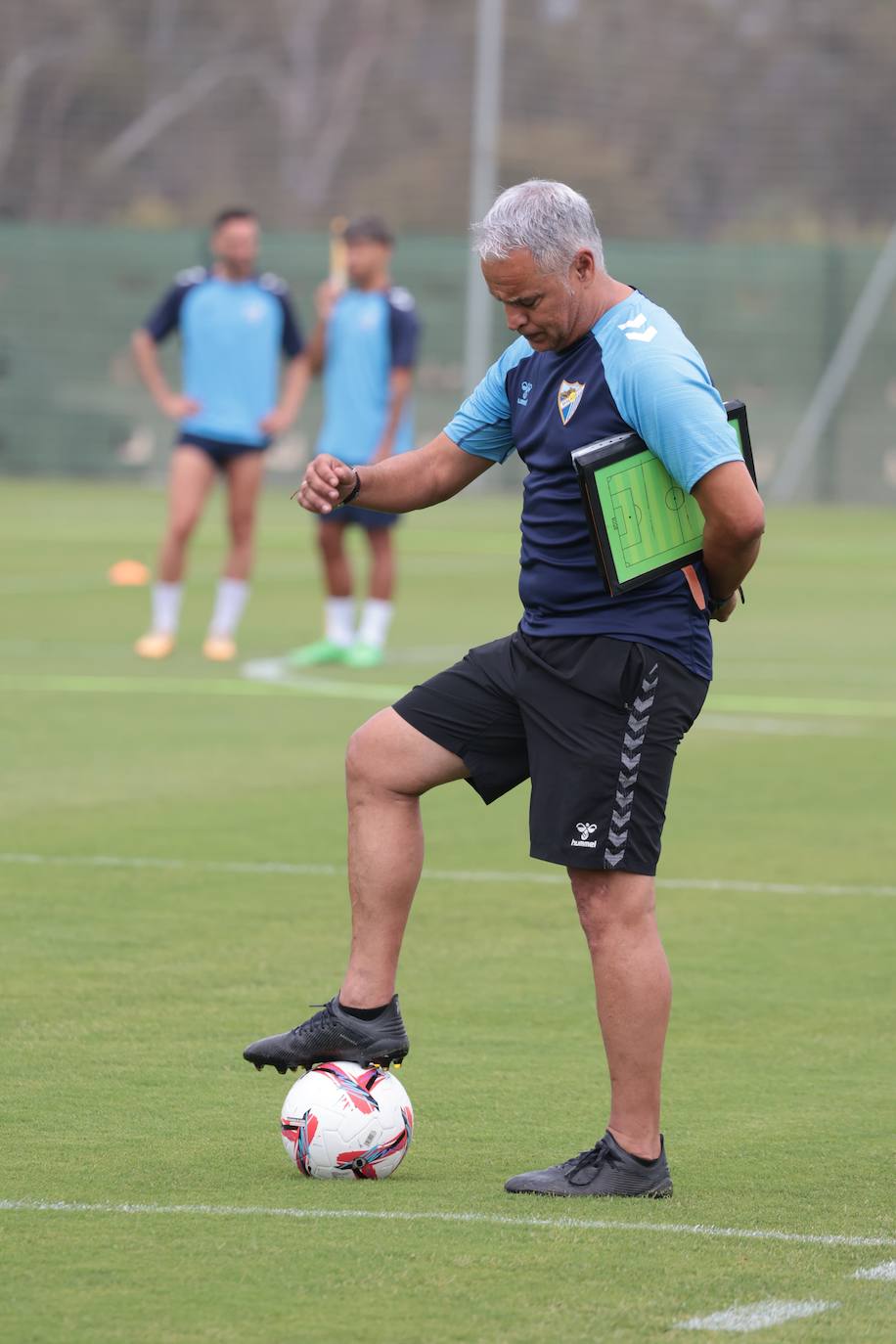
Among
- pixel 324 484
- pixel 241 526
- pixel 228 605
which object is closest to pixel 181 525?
pixel 241 526

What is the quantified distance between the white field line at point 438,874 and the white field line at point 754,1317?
14.1ft

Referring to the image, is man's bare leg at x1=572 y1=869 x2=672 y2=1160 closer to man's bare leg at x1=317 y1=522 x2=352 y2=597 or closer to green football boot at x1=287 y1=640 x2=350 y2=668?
man's bare leg at x1=317 y1=522 x2=352 y2=597

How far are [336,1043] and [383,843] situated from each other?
44 centimetres

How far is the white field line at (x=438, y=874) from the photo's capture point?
8.67 m

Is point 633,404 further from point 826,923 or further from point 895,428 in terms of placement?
point 895,428

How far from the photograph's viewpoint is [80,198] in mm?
43969

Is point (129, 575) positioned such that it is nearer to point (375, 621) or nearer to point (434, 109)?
point (375, 621)

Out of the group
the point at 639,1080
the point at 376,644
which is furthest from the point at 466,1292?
the point at 376,644

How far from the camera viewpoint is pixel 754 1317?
14.0ft

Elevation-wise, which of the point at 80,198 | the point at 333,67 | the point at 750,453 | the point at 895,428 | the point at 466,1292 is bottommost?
the point at 466,1292

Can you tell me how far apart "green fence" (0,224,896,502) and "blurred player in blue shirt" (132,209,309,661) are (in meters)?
19.5

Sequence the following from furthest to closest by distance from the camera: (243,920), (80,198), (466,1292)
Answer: (80,198), (243,920), (466,1292)

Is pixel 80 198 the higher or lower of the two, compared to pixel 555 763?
higher

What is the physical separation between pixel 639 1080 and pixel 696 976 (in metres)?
2.15
